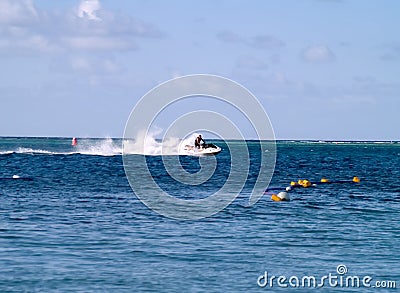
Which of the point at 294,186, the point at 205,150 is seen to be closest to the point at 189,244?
the point at 294,186

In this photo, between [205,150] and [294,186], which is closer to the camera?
[294,186]

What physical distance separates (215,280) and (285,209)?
20.2 m

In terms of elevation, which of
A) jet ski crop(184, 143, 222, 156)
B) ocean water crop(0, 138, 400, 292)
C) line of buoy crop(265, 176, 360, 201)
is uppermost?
jet ski crop(184, 143, 222, 156)

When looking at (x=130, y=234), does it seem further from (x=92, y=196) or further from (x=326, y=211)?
(x=92, y=196)

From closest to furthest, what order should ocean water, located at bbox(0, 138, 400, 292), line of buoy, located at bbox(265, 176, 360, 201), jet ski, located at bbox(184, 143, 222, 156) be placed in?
ocean water, located at bbox(0, 138, 400, 292), line of buoy, located at bbox(265, 176, 360, 201), jet ski, located at bbox(184, 143, 222, 156)

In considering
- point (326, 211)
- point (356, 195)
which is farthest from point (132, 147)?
point (326, 211)

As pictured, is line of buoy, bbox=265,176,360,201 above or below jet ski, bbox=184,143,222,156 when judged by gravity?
below

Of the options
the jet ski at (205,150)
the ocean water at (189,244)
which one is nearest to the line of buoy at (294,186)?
the ocean water at (189,244)

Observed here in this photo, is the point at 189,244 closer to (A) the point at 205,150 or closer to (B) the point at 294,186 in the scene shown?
(B) the point at 294,186

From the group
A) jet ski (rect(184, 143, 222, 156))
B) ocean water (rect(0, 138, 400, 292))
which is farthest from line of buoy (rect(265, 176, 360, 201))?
jet ski (rect(184, 143, 222, 156))

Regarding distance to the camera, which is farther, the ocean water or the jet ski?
the jet ski

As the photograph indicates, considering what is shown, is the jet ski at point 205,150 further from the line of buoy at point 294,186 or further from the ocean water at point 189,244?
the ocean water at point 189,244

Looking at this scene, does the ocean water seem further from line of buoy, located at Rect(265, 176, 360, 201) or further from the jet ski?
the jet ski

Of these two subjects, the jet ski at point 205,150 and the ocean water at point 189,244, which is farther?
the jet ski at point 205,150
